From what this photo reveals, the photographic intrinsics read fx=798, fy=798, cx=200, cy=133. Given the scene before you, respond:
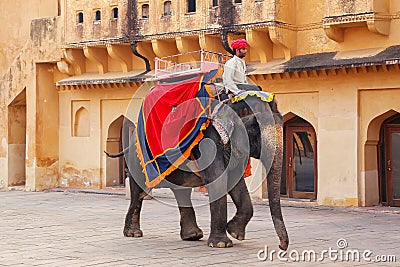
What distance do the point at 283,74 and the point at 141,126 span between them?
6720 mm

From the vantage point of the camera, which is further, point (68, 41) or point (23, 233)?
point (68, 41)

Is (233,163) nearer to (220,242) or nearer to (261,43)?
(220,242)

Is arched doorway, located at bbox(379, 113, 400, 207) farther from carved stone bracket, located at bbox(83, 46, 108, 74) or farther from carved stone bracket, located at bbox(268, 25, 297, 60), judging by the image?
carved stone bracket, located at bbox(83, 46, 108, 74)

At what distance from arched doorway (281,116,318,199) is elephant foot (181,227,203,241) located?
7143mm

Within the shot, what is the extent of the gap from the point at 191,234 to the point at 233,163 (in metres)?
1.28

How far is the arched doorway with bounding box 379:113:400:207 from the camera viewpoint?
55.0 ft

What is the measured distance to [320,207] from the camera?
54.2 feet

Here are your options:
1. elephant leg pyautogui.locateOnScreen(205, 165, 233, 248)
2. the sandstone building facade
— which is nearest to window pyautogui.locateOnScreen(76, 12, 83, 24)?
the sandstone building facade

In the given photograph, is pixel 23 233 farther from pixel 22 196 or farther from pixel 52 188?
pixel 52 188

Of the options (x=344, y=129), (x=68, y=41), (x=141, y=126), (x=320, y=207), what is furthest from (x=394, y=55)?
(x=68, y=41)

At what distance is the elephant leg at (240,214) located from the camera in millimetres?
10695

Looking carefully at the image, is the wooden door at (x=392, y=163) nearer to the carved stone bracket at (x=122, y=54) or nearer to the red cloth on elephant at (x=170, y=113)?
the carved stone bracket at (x=122, y=54)

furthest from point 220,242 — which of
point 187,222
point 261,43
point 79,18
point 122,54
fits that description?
point 79,18

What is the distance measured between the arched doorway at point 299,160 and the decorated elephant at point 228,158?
282 inches
